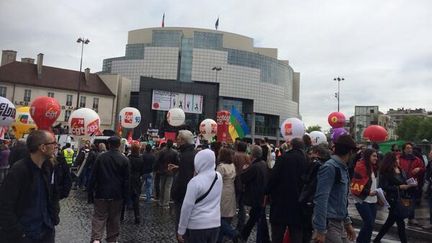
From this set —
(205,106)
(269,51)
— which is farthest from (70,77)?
(269,51)

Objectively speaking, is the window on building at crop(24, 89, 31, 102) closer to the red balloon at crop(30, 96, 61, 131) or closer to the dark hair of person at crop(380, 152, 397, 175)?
the red balloon at crop(30, 96, 61, 131)

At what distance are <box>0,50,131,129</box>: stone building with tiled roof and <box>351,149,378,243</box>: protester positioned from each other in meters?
57.1

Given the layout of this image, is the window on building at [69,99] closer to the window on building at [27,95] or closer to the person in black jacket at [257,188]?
the window on building at [27,95]

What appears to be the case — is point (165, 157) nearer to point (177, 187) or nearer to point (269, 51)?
point (177, 187)

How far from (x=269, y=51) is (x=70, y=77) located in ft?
158

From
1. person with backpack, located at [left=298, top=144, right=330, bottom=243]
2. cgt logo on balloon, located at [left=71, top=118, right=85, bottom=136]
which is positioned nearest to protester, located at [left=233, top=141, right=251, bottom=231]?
person with backpack, located at [left=298, top=144, right=330, bottom=243]

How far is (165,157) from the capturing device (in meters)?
10.5

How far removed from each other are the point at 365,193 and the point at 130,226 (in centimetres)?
499

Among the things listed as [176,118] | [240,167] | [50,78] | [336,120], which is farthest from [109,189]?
[50,78]

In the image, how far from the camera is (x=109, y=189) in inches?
260

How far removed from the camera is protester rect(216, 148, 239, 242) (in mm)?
6656

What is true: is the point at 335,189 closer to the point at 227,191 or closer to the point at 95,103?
the point at 227,191

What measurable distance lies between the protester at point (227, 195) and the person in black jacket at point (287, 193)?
122cm

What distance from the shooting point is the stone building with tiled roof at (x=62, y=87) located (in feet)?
201
